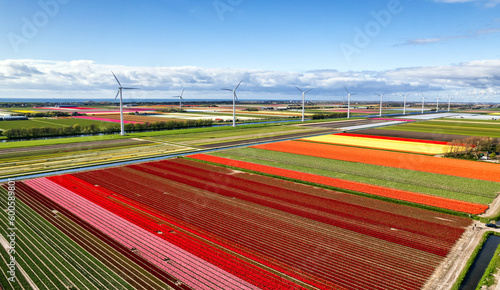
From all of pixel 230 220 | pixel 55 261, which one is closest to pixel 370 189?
pixel 230 220

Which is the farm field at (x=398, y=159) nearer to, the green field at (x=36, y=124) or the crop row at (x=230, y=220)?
the crop row at (x=230, y=220)

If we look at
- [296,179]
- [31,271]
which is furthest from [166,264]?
[296,179]

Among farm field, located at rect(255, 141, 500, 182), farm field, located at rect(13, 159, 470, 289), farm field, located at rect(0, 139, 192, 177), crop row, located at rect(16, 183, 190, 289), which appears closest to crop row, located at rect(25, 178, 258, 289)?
farm field, located at rect(13, 159, 470, 289)

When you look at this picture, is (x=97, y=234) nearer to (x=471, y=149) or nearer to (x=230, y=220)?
(x=230, y=220)

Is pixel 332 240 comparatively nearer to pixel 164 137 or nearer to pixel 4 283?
pixel 4 283

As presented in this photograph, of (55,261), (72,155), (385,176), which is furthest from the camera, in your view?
(72,155)
